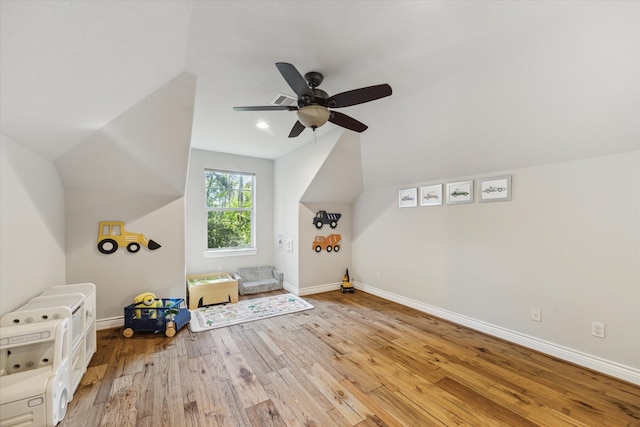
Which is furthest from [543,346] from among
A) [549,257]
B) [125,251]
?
[125,251]

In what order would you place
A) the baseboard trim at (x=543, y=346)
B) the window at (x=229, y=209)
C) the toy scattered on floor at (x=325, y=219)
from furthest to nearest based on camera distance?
the window at (x=229, y=209) → the toy scattered on floor at (x=325, y=219) → the baseboard trim at (x=543, y=346)

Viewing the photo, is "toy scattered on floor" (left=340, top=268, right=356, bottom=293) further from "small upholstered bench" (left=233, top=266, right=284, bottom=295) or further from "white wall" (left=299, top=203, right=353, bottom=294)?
"small upholstered bench" (left=233, top=266, right=284, bottom=295)

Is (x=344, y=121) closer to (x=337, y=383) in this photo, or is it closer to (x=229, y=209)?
(x=337, y=383)

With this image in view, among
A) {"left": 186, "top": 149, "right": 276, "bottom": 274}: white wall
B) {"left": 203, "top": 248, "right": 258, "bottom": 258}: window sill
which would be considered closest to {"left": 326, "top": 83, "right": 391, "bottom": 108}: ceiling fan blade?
{"left": 186, "top": 149, "right": 276, "bottom": 274}: white wall

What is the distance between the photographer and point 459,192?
10.9 feet

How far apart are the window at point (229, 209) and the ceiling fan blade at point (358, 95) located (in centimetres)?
345

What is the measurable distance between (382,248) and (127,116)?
383 cm

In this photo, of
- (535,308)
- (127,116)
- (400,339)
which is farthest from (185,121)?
(535,308)

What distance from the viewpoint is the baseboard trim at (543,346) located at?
218 centimetres

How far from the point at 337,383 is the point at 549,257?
240cm

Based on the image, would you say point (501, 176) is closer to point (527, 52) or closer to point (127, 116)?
point (527, 52)

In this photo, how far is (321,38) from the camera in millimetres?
1840

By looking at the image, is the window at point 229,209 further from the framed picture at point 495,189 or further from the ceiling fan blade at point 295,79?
the framed picture at point 495,189

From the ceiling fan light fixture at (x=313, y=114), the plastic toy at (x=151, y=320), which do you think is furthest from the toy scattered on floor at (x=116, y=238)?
the ceiling fan light fixture at (x=313, y=114)
